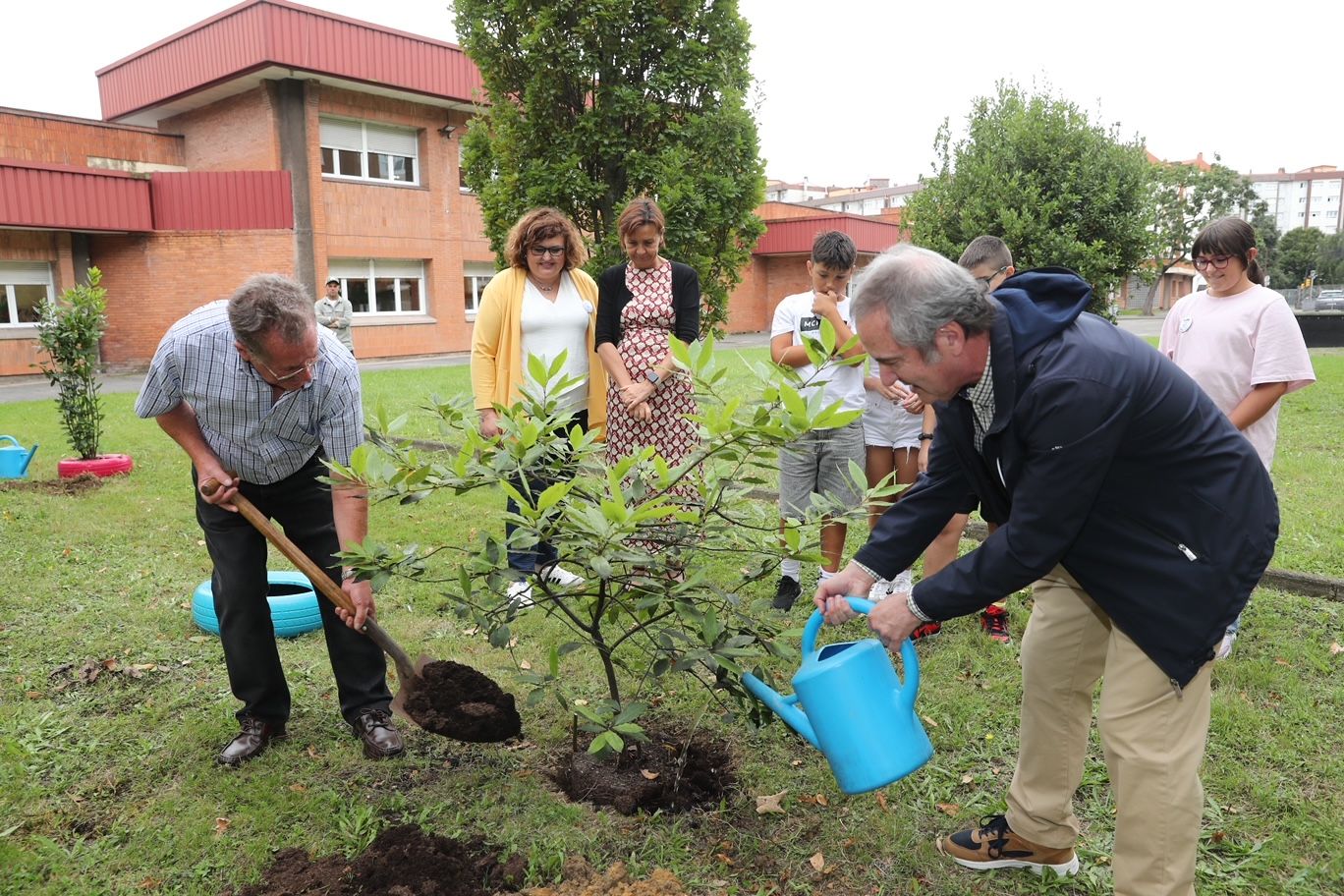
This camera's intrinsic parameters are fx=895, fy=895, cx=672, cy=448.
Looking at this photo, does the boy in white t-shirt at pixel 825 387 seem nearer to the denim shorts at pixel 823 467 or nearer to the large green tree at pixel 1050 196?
the denim shorts at pixel 823 467

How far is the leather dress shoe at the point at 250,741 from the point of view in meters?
3.09

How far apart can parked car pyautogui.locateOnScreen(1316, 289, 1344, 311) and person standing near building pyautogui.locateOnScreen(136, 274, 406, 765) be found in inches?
2073

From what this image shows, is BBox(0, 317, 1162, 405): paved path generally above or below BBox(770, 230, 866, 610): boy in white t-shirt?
below

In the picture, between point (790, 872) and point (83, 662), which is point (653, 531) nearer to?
point (790, 872)

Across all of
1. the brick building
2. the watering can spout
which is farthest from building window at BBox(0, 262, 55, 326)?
the watering can spout

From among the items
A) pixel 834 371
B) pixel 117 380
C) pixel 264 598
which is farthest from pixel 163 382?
pixel 117 380

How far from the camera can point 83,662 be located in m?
3.93

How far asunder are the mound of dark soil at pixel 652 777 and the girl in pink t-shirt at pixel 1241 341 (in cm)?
221

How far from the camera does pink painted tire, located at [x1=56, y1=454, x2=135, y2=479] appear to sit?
762 cm

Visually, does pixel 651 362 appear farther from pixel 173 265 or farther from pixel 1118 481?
pixel 173 265

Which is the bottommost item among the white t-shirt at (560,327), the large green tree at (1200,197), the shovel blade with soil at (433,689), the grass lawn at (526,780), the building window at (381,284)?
the grass lawn at (526,780)

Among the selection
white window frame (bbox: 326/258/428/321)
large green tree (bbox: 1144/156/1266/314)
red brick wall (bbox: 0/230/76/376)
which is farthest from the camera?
large green tree (bbox: 1144/156/1266/314)

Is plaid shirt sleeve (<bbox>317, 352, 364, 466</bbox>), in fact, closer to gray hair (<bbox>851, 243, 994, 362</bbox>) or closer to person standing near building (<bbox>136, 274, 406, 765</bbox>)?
person standing near building (<bbox>136, 274, 406, 765</bbox>)

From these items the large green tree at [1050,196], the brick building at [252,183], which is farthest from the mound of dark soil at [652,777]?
the brick building at [252,183]
